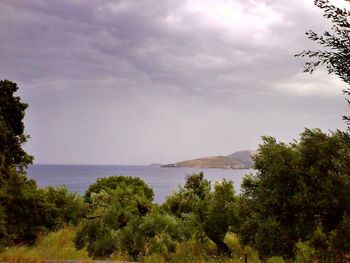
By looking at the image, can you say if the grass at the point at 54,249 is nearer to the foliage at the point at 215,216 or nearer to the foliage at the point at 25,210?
the foliage at the point at 25,210

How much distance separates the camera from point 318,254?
38.6 feet

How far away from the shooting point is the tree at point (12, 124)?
17466 millimetres

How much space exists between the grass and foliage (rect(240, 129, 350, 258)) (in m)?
5.64

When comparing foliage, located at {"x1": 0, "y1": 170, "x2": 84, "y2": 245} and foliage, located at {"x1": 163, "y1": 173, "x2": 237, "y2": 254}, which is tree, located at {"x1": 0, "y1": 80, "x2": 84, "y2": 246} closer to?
foliage, located at {"x1": 0, "y1": 170, "x2": 84, "y2": 245}

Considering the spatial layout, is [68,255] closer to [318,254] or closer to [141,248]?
[141,248]

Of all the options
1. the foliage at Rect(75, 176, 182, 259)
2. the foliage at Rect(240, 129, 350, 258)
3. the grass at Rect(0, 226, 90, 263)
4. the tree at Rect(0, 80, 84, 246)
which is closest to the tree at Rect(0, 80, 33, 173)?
the tree at Rect(0, 80, 84, 246)

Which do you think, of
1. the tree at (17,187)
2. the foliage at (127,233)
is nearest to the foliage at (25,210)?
the tree at (17,187)

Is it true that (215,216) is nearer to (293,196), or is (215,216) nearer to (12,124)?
(293,196)

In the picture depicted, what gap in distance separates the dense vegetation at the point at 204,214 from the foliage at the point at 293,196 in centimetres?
3

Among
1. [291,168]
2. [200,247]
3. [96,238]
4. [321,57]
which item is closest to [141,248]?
[96,238]

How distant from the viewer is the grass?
46.1 feet

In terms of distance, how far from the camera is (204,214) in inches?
684

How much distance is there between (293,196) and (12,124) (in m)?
11.8

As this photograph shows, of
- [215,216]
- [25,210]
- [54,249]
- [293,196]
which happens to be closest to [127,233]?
[54,249]
